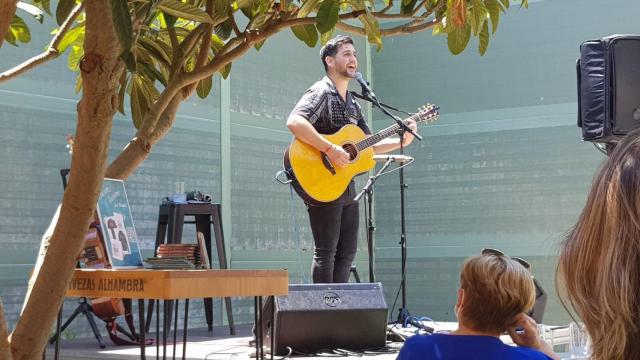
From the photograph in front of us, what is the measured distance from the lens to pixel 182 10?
6.56ft

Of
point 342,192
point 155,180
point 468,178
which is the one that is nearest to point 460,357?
point 342,192

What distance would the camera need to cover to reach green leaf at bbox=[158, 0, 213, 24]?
77.8 inches

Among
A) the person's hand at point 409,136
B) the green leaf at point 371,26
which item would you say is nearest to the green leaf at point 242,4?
the green leaf at point 371,26

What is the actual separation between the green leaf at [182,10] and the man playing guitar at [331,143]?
84.5 inches

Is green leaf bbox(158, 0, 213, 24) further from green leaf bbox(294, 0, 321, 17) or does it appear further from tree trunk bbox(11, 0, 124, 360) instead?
green leaf bbox(294, 0, 321, 17)

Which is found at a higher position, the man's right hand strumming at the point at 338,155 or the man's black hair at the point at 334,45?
the man's black hair at the point at 334,45

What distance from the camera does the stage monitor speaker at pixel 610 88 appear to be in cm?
362

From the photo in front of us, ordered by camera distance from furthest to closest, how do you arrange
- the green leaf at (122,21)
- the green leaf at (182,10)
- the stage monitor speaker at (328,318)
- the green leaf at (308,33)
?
the stage monitor speaker at (328,318) < the green leaf at (308,33) < the green leaf at (182,10) < the green leaf at (122,21)

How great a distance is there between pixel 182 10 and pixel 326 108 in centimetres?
236

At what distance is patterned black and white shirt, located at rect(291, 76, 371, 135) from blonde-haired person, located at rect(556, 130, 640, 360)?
3.72 m

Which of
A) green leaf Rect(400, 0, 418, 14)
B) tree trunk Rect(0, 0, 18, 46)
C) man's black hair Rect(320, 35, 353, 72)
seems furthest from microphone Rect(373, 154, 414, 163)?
tree trunk Rect(0, 0, 18, 46)

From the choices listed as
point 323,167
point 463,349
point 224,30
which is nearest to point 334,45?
point 323,167

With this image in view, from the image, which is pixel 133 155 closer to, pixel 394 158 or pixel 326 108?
pixel 326 108

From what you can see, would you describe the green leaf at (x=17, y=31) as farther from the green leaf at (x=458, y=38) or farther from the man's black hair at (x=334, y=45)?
the man's black hair at (x=334, y=45)
